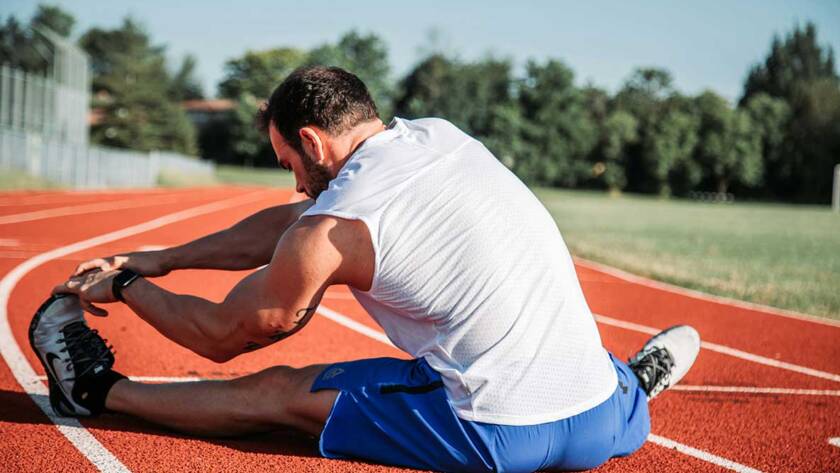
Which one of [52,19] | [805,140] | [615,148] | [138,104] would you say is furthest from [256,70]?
[805,140]

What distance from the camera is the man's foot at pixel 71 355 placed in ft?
11.1

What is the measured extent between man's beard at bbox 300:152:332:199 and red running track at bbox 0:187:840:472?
1.05 metres

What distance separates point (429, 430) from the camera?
2850 mm

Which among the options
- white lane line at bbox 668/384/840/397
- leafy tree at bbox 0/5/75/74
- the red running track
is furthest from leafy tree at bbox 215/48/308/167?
white lane line at bbox 668/384/840/397

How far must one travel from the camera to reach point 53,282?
754 centimetres

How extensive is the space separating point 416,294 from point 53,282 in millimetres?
5925

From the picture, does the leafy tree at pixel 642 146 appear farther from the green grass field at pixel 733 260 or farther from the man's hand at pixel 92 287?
the man's hand at pixel 92 287

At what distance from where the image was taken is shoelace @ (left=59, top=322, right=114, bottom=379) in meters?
3.37

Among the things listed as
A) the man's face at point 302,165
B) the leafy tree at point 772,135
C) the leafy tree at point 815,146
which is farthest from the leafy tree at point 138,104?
the man's face at point 302,165

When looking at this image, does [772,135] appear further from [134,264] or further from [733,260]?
[134,264]

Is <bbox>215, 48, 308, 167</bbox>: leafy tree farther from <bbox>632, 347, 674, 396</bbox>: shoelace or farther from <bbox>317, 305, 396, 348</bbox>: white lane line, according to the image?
<bbox>632, 347, 674, 396</bbox>: shoelace

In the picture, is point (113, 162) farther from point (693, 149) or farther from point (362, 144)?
point (693, 149)

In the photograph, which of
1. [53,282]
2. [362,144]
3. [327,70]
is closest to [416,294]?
[362,144]

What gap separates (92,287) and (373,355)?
2.53 metres
